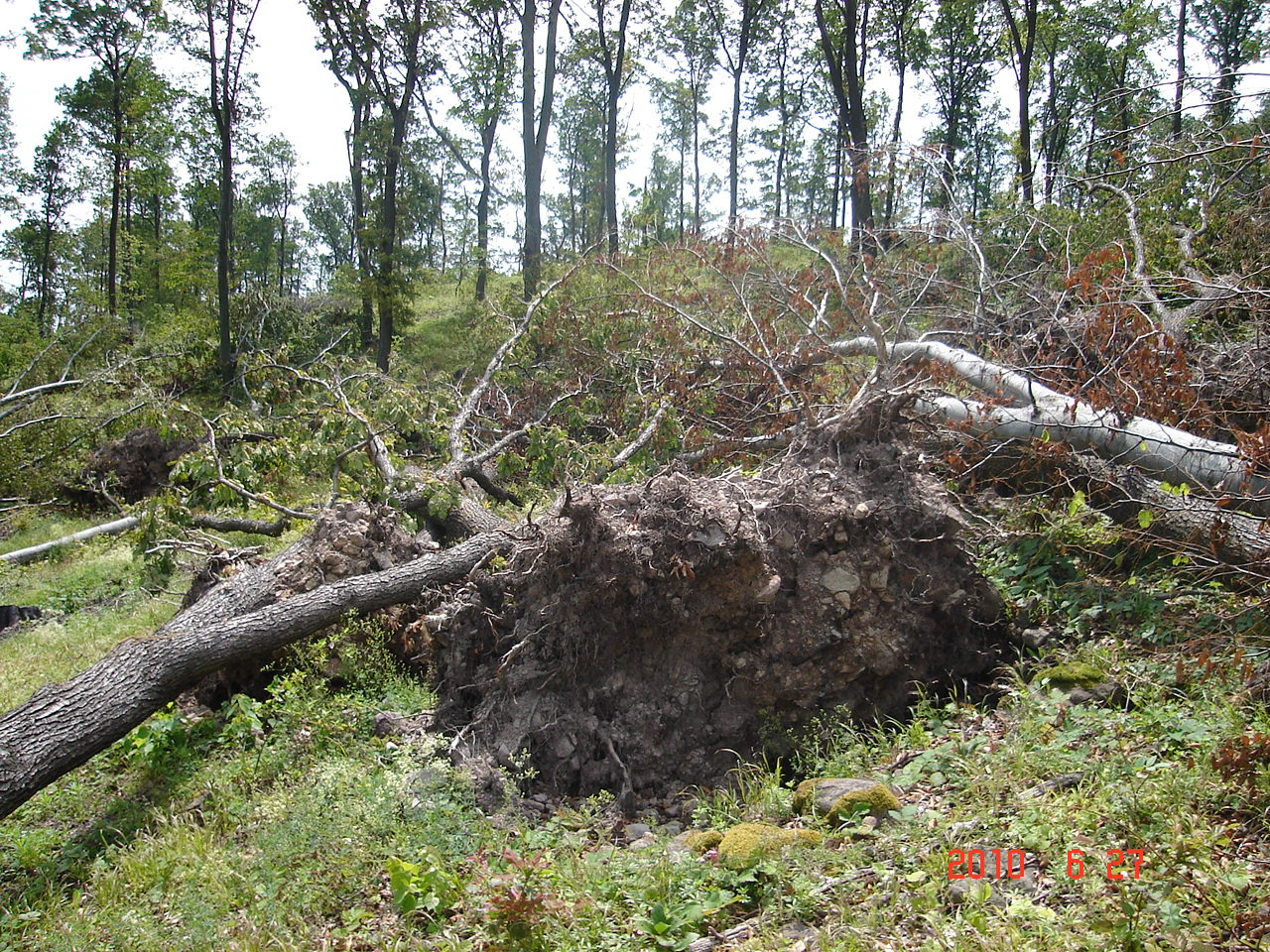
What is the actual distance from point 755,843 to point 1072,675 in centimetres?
206

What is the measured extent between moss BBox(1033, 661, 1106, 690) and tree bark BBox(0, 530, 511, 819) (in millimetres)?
3509

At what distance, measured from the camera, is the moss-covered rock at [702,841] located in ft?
11.2

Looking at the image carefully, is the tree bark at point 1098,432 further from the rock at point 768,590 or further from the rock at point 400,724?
the rock at point 400,724

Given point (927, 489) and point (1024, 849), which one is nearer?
point (1024, 849)

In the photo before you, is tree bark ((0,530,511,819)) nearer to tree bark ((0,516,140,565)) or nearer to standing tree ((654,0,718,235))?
tree bark ((0,516,140,565))

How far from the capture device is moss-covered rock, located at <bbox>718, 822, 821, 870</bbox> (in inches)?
124

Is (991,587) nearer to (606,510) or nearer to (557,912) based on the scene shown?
(606,510)

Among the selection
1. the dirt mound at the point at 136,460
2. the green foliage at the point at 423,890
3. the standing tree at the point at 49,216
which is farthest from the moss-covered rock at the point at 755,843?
the standing tree at the point at 49,216

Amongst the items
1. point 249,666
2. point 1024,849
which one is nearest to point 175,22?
point 249,666

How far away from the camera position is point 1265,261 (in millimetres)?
6801

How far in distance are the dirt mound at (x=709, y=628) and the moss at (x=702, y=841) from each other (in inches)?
29.6

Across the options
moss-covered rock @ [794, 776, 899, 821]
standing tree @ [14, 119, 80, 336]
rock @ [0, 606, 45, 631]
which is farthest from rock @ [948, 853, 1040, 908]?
standing tree @ [14, 119, 80, 336]

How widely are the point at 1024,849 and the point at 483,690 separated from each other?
309 centimetres

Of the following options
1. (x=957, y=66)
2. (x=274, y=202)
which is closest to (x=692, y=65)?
(x=957, y=66)
